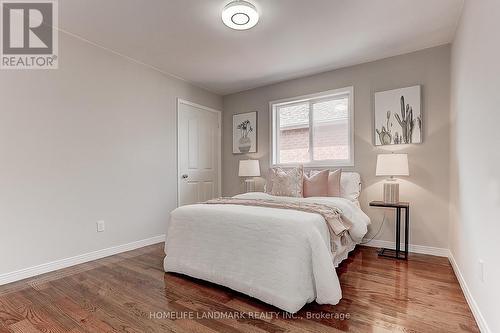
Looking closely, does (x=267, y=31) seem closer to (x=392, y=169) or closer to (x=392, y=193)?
(x=392, y=169)

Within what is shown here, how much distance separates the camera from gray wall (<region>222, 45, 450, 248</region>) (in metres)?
3.12

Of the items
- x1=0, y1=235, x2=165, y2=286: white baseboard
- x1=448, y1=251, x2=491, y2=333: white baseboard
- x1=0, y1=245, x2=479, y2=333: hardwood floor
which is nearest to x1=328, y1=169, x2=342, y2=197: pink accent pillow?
x1=0, y1=245, x2=479, y2=333: hardwood floor

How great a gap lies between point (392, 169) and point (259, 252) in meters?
1.92

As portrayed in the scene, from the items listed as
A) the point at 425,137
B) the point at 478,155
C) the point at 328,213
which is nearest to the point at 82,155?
the point at 328,213

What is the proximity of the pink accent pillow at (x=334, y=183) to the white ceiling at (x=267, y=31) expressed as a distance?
150 centimetres

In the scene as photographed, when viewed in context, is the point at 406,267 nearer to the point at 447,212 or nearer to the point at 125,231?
the point at 447,212

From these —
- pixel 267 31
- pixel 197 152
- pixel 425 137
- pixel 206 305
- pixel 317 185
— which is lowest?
pixel 206 305

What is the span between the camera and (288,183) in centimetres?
345

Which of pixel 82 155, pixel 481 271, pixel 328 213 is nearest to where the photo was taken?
pixel 481 271

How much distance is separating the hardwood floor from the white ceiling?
2.45 meters

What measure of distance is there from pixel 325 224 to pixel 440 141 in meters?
2.01

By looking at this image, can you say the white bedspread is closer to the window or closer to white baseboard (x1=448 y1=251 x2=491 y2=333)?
→ white baseboard (x1=448 y1=251 x2=491 y2=333)

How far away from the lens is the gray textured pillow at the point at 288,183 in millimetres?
3406
